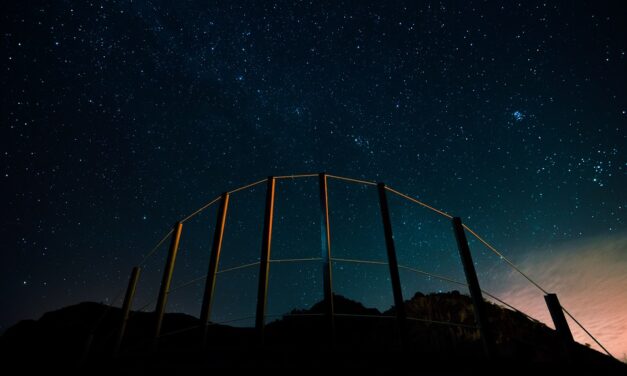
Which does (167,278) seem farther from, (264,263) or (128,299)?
(264,263)

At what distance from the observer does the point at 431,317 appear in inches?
611

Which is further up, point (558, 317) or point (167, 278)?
point (167, 278)

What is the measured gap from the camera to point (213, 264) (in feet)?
13.8

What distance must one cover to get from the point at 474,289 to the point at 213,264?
364cm

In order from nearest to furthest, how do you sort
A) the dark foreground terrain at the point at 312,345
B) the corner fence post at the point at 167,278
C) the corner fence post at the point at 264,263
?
the dark foreground terrain at the point at 312,345
the corner fence post at the point at 264,263
the corner fence post at the point at 167,278

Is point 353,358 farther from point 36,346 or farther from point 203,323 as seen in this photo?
point 36,346

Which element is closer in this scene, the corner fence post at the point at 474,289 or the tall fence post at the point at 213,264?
the corner fence post at the point at 474,289

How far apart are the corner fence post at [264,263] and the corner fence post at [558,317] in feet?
12.8

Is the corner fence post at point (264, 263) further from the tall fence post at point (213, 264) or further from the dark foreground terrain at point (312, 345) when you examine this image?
the tall fence post at point (213, 264)

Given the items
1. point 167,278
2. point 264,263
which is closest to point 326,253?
point 264,263

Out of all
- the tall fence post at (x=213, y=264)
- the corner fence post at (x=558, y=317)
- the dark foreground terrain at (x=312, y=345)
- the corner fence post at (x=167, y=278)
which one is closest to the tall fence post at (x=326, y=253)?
the dark foreground terrain at (x=312, y=345)

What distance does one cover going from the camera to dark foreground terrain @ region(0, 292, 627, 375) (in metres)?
2.93

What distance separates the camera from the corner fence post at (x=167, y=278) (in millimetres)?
4434

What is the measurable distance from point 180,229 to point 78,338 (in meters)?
14.1
